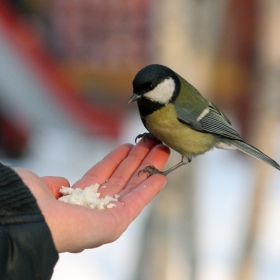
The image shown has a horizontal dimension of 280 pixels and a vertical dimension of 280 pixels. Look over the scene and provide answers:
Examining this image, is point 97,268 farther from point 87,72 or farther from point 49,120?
point 87,72

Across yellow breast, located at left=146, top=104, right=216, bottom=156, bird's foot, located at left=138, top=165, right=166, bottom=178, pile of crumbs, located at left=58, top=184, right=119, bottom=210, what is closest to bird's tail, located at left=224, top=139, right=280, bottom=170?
yellow breast, located at left=146, top=104, right=216, bottom=156

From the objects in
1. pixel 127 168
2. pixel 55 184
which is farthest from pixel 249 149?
pixel 55 184

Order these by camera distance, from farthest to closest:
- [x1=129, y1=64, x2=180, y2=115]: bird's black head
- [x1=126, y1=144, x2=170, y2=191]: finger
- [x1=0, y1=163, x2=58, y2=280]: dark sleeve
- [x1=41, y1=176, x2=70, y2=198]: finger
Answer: [x1=129, y1=64, x2=180, y2=115]: bird's black head
[x1=126, y1=144, x2=170, y2=191]: finger
[x1=41, y1=176, x2=70, y2=198]: finger
[x1=0, y1=163, x2=58, y2=280]: dark sleeve

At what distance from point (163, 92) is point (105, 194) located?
1.56ft

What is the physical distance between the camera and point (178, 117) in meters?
1.90

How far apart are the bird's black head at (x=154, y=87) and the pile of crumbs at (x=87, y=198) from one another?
15.1 inches

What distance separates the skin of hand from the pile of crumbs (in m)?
0.03

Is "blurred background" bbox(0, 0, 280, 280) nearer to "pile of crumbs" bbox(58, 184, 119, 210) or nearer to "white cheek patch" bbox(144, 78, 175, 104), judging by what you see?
"white cheek patch" bbox(144, 78, 175, 104)

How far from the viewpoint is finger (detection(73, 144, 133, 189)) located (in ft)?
5.46

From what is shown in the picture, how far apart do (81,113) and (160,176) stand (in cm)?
271

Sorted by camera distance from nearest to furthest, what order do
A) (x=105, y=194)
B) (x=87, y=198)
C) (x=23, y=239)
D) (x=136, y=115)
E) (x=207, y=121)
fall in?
(x=23, y=239) → (x=87, y=198) → (x=105, y=194) → (x=207, y=121) → (x=136, y=115)

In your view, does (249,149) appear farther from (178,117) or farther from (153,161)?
(153,161)

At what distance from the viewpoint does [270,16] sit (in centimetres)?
221

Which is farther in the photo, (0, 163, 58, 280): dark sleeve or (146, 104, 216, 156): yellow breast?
(146, 104, 216, 156): yellow breast
